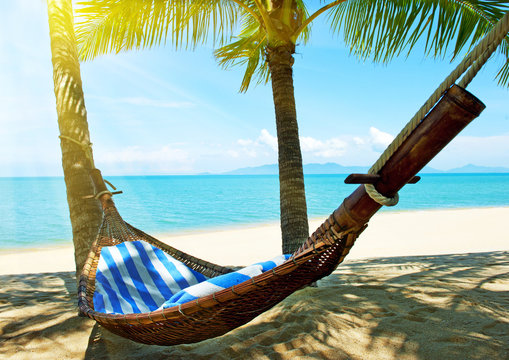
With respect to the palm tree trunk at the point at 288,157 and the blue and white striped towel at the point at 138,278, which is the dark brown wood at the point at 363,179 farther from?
the palm tree trunk at the point at 288,157

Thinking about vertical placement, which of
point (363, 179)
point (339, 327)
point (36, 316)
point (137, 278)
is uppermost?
point (363, 179)

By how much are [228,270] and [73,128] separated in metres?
1.25

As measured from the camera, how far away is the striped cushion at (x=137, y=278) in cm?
163

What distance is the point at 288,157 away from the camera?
2.43 metres

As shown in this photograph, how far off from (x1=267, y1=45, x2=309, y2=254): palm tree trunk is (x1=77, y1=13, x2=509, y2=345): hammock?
2.45 ft

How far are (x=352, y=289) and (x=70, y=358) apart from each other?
1.61m

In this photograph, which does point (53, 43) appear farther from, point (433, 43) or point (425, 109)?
Answer: point (433, 43)

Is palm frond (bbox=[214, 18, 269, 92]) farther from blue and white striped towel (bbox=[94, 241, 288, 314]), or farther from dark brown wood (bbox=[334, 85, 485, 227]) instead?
dark brown wood (bbox=[334, 85, 485, 227])

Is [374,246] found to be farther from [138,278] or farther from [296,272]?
[296,272]

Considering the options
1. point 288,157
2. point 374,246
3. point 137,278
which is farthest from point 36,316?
point 374,246

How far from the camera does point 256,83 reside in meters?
4.34

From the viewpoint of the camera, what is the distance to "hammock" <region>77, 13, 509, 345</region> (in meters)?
0.83

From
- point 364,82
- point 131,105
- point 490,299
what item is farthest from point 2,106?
point 490,299

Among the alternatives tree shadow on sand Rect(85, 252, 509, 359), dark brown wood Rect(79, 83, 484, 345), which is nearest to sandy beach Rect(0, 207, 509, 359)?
tree shadow on sand Rect(85, 252, 509, 359)
